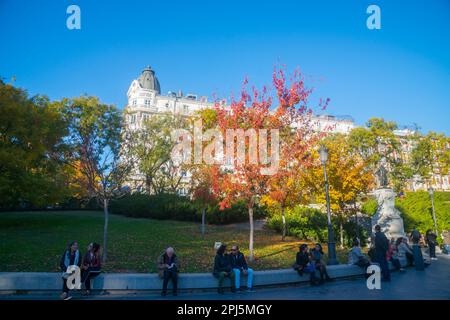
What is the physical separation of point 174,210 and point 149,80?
52672mm

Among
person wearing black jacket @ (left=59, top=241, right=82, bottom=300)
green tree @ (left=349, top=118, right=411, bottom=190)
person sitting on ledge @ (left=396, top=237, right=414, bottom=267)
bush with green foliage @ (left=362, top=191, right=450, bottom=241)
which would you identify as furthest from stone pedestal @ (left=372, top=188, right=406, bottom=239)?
green tree @ (left=349, top=118, right=411, bottom=190)

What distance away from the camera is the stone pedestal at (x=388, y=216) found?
17094 mm

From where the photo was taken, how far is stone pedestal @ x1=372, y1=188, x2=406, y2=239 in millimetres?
17094

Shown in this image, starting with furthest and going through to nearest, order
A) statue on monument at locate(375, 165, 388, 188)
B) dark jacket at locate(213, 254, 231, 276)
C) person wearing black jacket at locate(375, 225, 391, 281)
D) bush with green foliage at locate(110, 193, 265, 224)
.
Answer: bush with green foliage at locate(110, 193, 265, 224) < statue on monument at locate(375, 165, 388, 188) < person wearing black jacket at locate(375, 225, 391, 281) < dark jacket at locate(213, 254, 231, 276)

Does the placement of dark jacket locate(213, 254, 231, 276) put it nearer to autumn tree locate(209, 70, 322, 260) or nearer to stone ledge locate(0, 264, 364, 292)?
stone ledge locate(0, 264, 364, 292)

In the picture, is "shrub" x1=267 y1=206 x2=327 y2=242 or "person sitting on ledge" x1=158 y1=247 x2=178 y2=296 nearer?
"person sitting on ledge" x1=158 y1=247 x2=178 y2=296

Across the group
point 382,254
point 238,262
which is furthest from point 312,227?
point 238,262

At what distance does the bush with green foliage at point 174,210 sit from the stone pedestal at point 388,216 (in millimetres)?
11399

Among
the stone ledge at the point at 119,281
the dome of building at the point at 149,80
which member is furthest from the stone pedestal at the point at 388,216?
the dome of building at the point at 149,80

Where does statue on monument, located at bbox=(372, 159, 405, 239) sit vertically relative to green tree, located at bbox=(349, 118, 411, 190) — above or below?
below

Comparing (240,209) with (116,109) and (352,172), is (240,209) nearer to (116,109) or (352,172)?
(352,172)

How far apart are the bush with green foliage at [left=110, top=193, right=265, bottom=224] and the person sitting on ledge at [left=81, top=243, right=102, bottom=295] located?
49.7ft

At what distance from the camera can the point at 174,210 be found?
27.0 metres
